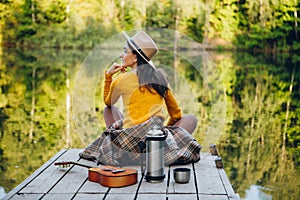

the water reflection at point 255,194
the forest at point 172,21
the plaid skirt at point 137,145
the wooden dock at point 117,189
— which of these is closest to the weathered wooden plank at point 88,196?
the wooden dock at point 117,189

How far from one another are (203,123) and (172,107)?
3.47 m

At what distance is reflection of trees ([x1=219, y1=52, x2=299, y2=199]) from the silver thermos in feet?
4.09

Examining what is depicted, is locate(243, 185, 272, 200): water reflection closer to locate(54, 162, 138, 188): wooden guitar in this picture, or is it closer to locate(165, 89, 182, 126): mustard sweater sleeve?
locate(165, 89, 182, 126): mustard sweater sleeve

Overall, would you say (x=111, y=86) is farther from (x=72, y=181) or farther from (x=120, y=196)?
(x=120, y=196)

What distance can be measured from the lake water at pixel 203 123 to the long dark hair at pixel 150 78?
61cm

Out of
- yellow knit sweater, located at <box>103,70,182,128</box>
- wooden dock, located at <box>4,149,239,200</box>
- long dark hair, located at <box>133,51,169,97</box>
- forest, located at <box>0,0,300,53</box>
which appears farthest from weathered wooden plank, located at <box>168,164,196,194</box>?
forest, located at <box>0,0,300,53</box>

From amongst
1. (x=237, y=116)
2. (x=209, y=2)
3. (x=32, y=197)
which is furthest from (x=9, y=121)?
(x=209, y=2)

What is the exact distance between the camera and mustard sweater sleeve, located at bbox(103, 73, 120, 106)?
441 cm

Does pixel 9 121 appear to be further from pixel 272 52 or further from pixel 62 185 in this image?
pixel 272 52

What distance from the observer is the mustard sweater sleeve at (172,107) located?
4.55 m

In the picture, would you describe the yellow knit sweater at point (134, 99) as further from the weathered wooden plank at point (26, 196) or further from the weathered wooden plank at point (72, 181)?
the weathered wooden plank at point (26, 196)

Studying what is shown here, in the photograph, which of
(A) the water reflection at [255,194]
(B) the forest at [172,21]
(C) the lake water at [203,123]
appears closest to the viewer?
(A) the water reflection at [255,194]

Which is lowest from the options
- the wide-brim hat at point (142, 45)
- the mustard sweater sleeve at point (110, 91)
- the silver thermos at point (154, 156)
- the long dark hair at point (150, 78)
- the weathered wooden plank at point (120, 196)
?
the weathered wooden plank at point (120, 196)

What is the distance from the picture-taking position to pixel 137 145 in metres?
4.36
